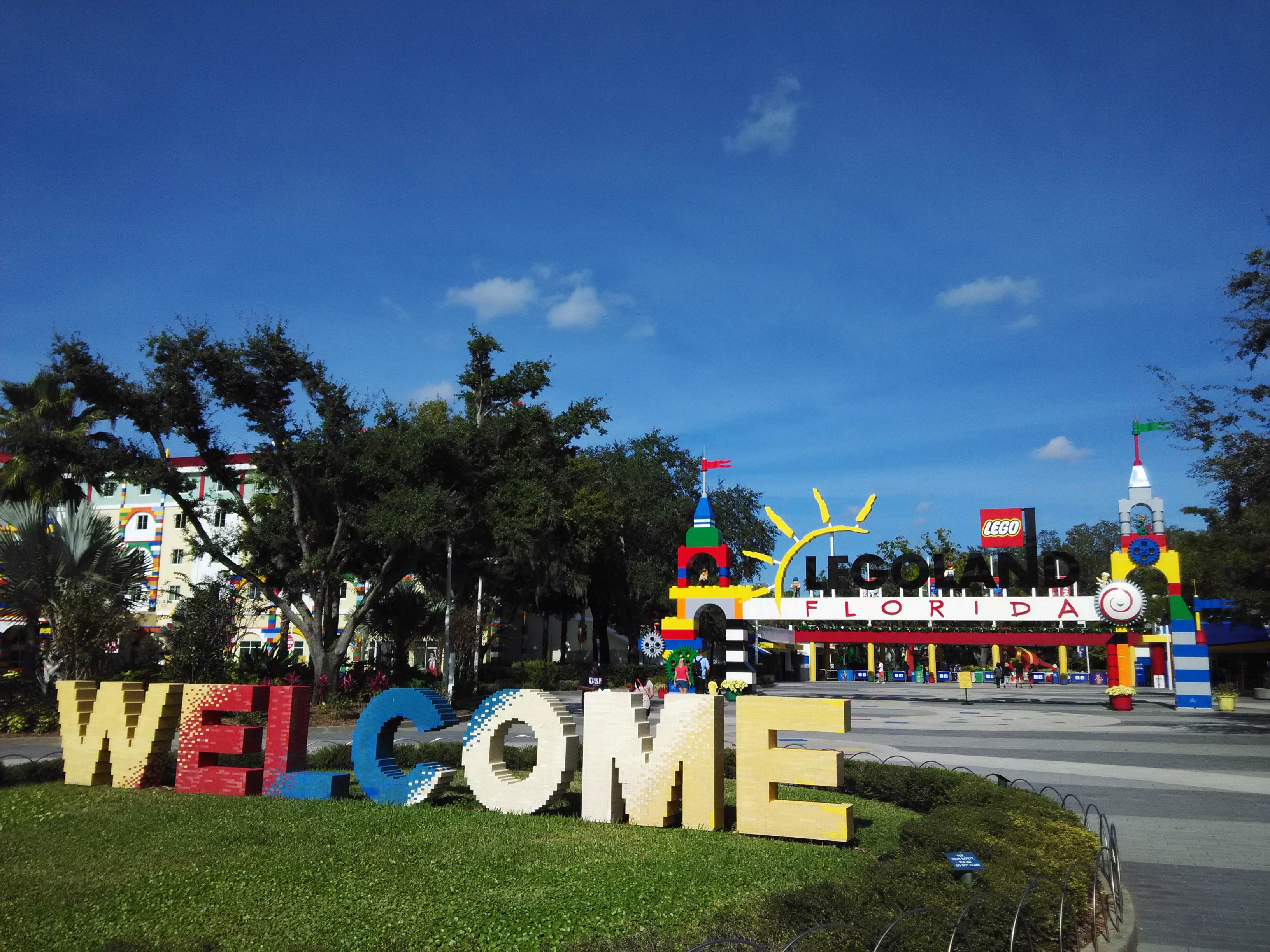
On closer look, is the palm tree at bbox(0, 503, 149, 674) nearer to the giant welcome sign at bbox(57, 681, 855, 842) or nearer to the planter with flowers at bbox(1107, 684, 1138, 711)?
the giant welcome sign at bbox(57, 681, 855, 842)

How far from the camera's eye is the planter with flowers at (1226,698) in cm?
3325

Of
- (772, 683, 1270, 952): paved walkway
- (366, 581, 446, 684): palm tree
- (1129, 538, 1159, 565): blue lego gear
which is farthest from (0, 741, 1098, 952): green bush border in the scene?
(366, 581, 446, 684): palm tree

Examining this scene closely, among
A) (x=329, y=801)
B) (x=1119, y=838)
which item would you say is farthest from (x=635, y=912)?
(x=1119, y=838)

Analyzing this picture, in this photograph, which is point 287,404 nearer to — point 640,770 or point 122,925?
point 640,770

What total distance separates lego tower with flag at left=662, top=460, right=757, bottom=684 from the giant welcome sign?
2890cm

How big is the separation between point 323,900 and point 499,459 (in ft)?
77.5

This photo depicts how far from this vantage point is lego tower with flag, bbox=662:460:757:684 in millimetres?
41219

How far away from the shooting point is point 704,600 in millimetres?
42625

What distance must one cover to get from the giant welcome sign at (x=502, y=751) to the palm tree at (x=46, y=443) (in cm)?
1556

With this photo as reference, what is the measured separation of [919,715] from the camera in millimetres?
33406

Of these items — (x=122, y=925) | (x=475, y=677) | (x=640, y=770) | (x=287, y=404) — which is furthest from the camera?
(x=475, y=677)

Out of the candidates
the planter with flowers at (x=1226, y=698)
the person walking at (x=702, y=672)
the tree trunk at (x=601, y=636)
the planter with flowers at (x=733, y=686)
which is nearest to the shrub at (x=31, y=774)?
the planter with flowers at (x=733, y=686)

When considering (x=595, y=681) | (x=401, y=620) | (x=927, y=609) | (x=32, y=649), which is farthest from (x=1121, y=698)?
(x=32, y=649)

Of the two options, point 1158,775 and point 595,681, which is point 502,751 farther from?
point 595,681
